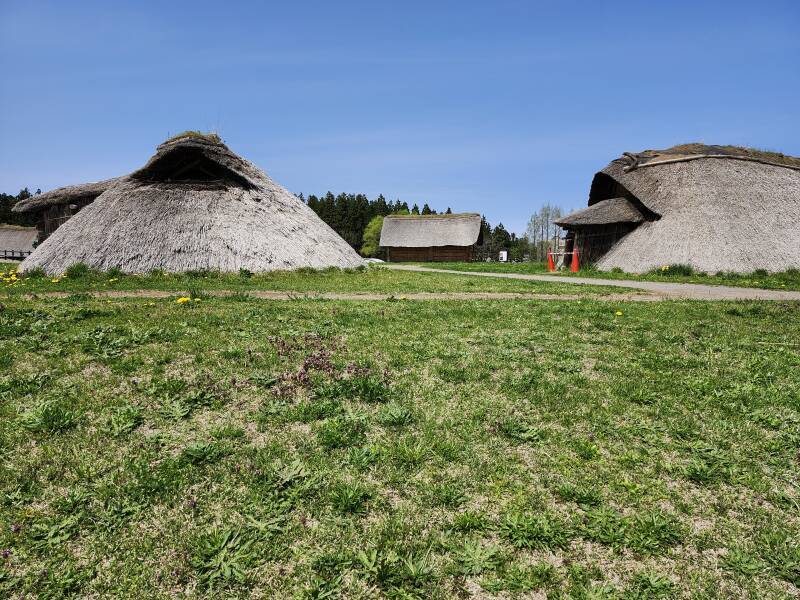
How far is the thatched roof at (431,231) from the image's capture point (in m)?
71.2

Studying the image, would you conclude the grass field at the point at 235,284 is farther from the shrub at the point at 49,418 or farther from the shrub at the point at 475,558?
the shrub at the point at 475,558

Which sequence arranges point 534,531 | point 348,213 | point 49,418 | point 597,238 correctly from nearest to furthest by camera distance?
point 534,531 < point 49,418 < point 597,238 < point 348,213

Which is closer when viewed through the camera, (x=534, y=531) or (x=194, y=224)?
(x=534, y=531)

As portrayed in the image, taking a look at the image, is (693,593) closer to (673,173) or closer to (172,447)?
(172,447)

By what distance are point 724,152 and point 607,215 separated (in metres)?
10.5

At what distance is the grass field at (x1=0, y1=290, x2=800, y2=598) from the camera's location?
347 cm

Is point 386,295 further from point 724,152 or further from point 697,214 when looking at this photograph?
point 724,152

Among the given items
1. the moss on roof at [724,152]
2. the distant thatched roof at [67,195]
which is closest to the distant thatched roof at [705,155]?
the moss on roof at [724,152]

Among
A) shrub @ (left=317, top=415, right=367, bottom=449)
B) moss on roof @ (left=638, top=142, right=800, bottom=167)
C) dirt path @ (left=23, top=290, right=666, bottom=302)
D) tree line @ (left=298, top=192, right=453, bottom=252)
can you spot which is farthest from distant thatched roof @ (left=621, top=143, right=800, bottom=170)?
tree line @ (left=298, top=192, right=453, bottom=252)

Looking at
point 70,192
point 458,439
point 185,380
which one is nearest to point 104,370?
point 185,380

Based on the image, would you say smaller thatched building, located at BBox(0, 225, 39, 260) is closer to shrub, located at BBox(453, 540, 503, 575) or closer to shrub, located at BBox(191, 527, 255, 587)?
shrub, located at BBox(191, 527, 255, 587)

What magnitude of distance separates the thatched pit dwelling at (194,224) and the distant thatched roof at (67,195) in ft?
54.9

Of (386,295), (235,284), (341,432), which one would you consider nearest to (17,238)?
(235,284)

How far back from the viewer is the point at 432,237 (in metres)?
72.8
